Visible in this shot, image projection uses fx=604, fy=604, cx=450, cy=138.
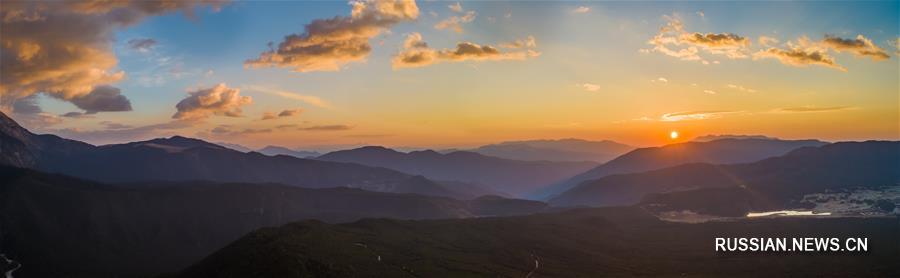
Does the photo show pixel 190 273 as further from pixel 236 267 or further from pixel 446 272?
pixel 446 272

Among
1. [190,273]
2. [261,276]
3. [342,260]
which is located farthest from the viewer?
[342,260]

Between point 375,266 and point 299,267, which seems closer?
point 299,267

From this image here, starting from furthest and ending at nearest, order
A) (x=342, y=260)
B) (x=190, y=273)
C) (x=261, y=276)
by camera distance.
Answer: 1. (x=342, y=260)
2. (x=190, y=273)
3. (x=261, y=276)

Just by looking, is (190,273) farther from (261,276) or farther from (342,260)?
(342,260)

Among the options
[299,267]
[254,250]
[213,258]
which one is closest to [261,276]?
[299,267]

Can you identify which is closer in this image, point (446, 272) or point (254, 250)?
point (254, 250)

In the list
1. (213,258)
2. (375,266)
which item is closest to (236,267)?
(213,258)

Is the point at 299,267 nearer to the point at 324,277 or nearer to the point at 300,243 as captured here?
the point at 324,277
